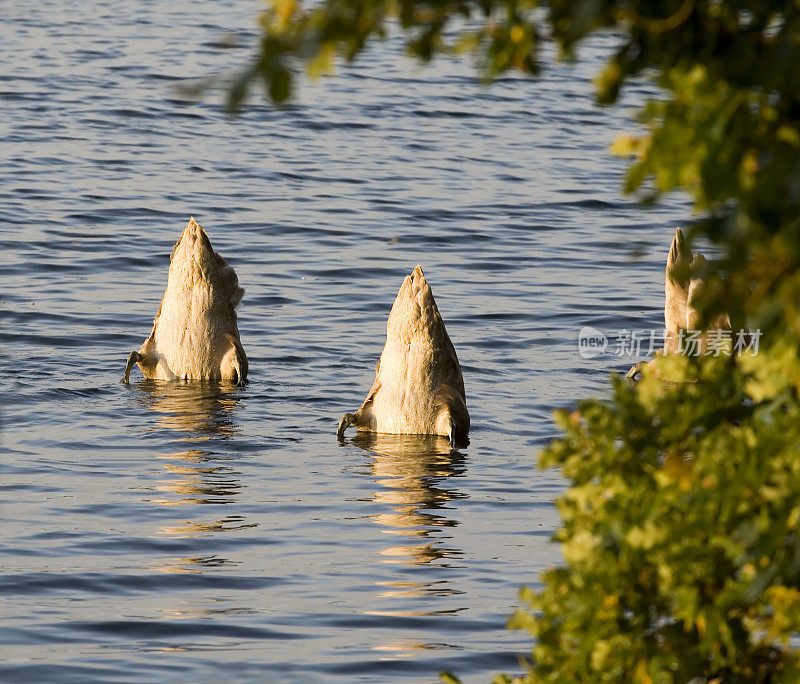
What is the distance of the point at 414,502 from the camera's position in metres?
10.3

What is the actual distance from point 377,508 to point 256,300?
6.84 m

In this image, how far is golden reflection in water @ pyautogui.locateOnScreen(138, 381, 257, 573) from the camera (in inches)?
370

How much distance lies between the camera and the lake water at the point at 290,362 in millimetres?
8039

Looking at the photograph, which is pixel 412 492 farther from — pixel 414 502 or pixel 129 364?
pixel 129 364

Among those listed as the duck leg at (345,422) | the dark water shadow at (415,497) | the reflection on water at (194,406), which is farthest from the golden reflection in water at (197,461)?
the dark water shadow at (415,497)

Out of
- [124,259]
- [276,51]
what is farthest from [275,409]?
[276,51]

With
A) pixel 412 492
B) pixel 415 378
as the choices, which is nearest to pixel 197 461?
pixel 412 492

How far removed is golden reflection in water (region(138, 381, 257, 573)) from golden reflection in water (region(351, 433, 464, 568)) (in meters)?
0.97

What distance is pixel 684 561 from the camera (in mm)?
3449

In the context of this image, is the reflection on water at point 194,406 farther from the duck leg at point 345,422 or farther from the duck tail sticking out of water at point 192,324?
the duck leg at point 345,422

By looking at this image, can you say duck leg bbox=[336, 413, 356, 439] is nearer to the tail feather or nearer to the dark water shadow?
the dark water shadow

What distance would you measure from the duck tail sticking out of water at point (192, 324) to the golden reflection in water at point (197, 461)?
0.16m

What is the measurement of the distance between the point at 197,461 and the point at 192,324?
9.76ft

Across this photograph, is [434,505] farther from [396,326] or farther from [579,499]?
[579,499]
